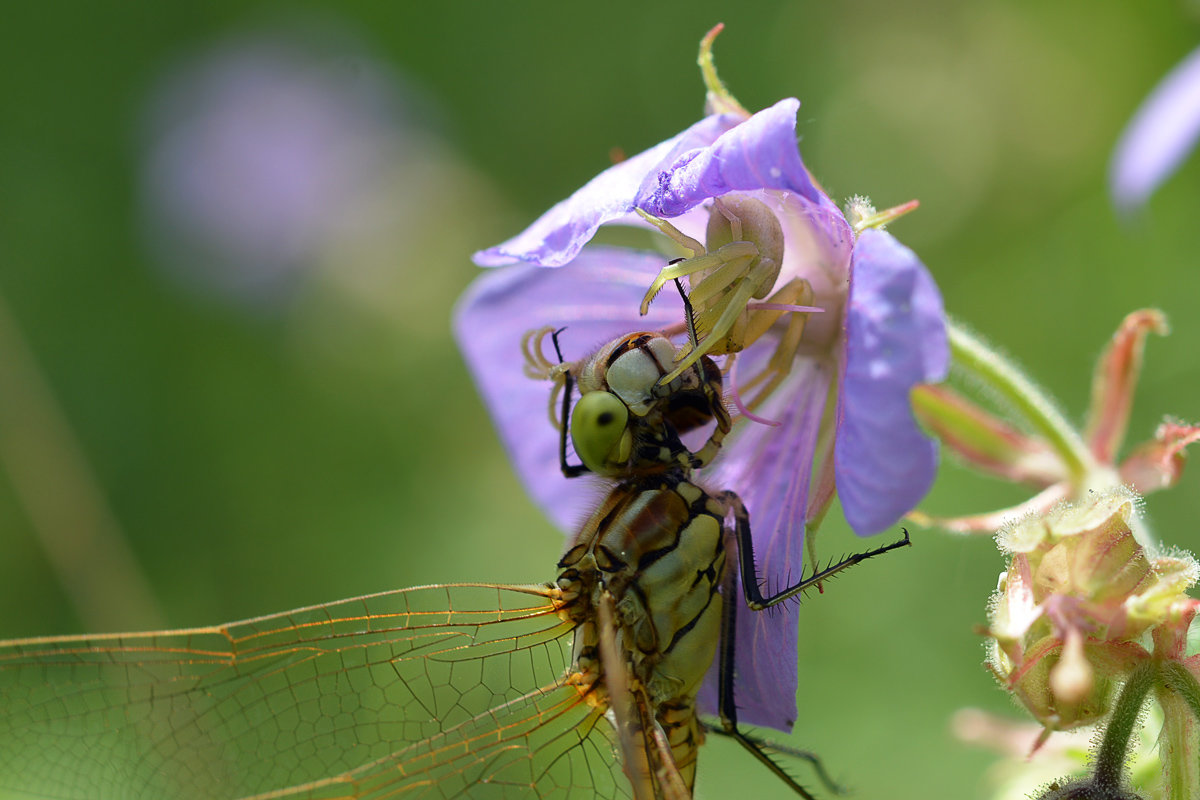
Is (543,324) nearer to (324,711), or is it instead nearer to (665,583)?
(665,583)

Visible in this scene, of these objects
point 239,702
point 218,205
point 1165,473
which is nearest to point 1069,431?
point 1165,473

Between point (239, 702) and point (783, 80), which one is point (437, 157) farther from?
point (239, 702)

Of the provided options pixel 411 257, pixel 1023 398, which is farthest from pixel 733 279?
pixel 411 257

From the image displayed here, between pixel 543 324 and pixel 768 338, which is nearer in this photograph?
pixel 768 338

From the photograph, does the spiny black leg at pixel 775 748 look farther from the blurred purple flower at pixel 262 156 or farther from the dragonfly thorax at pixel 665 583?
the blurred purple flower at pixel 262 156

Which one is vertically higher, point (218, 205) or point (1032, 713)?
point (218, 205)

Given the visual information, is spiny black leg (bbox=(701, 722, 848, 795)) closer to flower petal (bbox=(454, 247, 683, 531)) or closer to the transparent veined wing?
the transparent veined wing
